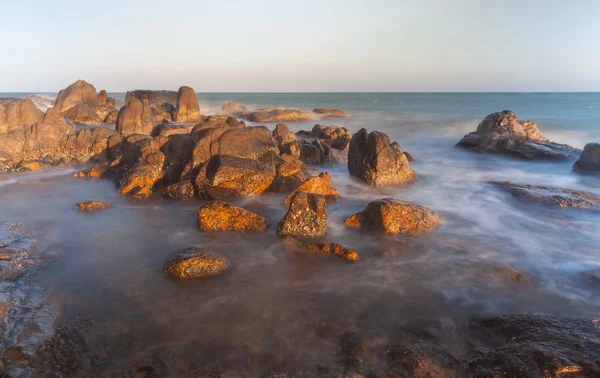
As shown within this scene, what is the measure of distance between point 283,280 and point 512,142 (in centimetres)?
1550

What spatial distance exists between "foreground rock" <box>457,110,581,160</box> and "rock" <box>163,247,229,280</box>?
1475 centimetres

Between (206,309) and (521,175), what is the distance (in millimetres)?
12361

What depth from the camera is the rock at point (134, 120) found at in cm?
1781

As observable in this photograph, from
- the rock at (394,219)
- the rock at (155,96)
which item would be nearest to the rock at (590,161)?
the rock at (394,219)

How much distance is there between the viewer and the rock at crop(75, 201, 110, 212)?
8.30 m

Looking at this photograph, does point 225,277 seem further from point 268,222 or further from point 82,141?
point 82,141

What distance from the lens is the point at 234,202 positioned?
900 cm

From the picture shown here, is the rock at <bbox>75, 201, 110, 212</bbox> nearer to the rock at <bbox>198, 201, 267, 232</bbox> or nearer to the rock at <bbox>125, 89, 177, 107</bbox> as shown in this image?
the rock at <bbox>198, 201, 267, 232</bbox>

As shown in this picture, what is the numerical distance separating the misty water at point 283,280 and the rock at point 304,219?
0.88 feet

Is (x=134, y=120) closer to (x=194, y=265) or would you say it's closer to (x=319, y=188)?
(x=319, y=188)

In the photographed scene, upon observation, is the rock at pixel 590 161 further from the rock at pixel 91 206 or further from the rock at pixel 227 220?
the rock at pixel 91 206

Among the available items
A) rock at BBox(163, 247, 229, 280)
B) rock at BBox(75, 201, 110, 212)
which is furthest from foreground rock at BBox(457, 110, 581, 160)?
rock at BBox(75, 201, 110, 212)

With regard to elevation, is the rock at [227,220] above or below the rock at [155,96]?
below

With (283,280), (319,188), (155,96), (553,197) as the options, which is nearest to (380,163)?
(319,188)
